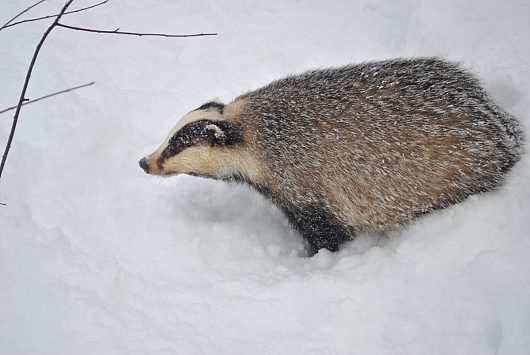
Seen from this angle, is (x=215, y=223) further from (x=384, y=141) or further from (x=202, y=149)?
(x=384, y=141)

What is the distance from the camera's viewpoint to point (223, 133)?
173 inches

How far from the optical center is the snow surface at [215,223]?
130 inches

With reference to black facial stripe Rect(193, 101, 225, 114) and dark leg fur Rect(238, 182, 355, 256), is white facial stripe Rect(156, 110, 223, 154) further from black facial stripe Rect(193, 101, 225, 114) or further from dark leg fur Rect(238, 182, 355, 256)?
dark leg fur Rect(238, 182, 355, 256)

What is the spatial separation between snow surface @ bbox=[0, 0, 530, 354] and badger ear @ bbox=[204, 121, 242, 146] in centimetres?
83

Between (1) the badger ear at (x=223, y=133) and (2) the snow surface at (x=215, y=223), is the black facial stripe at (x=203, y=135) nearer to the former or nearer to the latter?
(1) the badger ear at (x=223, y=133)

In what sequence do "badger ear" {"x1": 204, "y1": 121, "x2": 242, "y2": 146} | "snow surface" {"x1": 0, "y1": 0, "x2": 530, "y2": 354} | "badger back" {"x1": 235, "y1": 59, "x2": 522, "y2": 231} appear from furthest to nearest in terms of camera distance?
1. "badger ear" {"x1": 204, "y1": 121, "x2": 242, "y2": 146}
2. "badger back" {"x1": 235, "y1": 59, "x2": 522, "y2": 231}
3. "snow surface" {"x1": 0, "y1": 0, "x2": 530, "y2": 354}

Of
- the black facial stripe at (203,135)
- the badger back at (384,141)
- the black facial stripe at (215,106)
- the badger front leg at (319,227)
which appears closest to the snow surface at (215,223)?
the badger front leg at (319,227)

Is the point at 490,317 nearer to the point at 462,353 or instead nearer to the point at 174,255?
the point at 462,353

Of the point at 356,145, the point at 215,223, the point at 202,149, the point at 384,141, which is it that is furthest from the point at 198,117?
the point at 384,141

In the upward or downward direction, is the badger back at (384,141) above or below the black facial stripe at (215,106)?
above

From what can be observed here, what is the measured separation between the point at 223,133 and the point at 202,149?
267 mm

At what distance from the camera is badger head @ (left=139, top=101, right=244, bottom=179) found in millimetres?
4434

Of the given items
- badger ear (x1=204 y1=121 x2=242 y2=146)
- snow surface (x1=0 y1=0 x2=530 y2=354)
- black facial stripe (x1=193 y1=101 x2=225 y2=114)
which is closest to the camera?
snow surface (x1=0 y1=0 x2=530 y2=354)

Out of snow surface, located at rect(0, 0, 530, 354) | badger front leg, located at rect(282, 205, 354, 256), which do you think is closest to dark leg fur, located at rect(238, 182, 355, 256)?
badger front leg, located at rect(282, 205, 354, 256)
